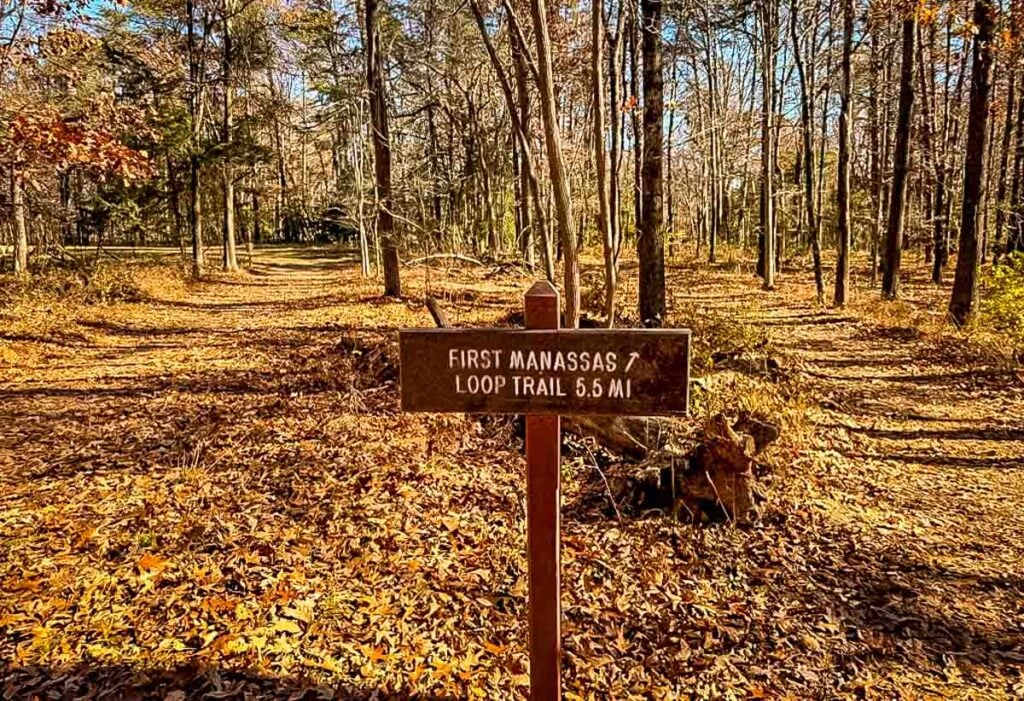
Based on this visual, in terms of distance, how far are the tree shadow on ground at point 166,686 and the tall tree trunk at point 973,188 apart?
11701 millimetres

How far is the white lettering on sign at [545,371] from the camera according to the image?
2613 millimetres

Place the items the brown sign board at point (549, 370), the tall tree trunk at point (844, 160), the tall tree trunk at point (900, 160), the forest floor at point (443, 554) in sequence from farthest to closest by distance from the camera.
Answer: the tall tree trunk at point (844, 160)
the tall tree trunk at point (900, 160)
the forest floor at point (443, 554)
the brown sign board at point (549, 370)

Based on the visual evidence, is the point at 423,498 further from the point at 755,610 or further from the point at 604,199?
the point at 604,199

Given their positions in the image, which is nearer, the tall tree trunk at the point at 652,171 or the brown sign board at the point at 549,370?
the brown sign board at the point at 549,370

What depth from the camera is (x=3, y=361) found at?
9188mm

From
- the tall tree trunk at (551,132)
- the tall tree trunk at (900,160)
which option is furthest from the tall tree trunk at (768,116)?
the tall tree trunk at (551,132)

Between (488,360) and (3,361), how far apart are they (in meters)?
9.54

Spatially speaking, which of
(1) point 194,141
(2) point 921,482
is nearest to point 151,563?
(2) point 921,482

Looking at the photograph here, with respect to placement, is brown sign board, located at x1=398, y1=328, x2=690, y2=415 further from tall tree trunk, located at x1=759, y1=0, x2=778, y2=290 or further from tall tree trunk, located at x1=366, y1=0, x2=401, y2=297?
tall tree trunk, located at x1=759, y1=0, x2=778, y2=290

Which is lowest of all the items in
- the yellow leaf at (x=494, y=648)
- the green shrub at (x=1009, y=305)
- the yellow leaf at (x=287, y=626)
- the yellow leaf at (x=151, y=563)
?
the yellow leaf at (x=494, y=648)

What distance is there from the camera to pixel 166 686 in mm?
3055

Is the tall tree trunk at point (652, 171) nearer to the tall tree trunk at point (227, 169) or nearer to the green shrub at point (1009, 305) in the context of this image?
the green shrub at point (1009, 305)

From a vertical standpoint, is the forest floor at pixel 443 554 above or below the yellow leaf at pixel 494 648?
above

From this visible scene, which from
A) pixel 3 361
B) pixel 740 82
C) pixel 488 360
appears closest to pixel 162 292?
pixel 3 361
